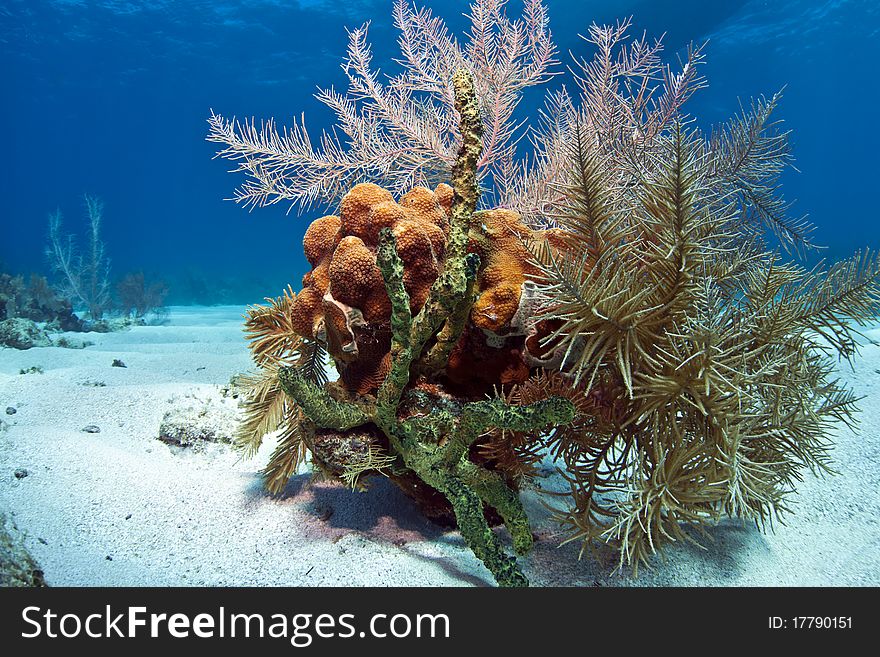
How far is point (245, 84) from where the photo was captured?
4275cm

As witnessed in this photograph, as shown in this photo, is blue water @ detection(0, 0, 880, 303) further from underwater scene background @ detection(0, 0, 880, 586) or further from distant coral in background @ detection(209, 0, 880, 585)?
distant coral in background @ detection(209, 0, 880, 585)

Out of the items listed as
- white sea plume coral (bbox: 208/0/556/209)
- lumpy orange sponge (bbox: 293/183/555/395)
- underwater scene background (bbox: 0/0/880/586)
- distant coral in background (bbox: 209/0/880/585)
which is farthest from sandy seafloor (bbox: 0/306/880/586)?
white sea plume coral (bbox: 208/0/556/209)

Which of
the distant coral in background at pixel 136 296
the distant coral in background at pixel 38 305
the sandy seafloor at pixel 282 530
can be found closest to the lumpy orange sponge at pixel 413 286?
the sandy seafloor at pixel 282 530

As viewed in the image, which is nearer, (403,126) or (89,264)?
(403,126)

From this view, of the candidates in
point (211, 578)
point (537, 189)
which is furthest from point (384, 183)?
point (211, 578)

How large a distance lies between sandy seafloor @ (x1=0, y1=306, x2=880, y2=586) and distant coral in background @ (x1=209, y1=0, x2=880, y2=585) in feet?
0.75

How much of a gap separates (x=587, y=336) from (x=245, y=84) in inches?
1998

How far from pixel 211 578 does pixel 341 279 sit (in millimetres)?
1448

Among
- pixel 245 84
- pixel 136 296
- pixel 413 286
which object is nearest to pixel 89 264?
pixel 136 296

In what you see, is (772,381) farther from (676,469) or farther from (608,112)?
(608,112)

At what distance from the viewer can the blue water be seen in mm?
26766

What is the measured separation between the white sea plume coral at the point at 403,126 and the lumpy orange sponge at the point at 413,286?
4.31 feet

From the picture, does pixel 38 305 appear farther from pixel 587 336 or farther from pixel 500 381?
pixel 587 336

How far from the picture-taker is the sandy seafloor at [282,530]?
2.03m
